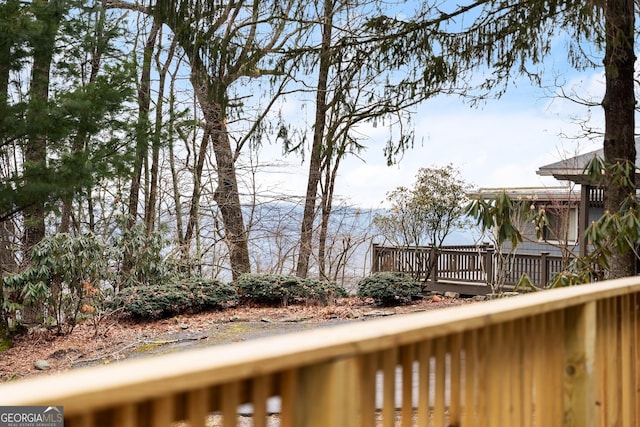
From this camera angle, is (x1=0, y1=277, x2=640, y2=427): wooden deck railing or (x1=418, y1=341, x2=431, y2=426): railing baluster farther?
(x1=418, y1=341, x2=431, y2=426): railing baluster

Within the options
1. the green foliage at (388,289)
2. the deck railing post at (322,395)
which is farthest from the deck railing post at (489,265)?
the deck railing post at (322,395)

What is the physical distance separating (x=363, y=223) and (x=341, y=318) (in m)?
5.53

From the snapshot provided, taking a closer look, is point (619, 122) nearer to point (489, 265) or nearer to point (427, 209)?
point (489, 265)

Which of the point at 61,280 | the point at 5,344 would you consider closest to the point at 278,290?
the point at 61,280

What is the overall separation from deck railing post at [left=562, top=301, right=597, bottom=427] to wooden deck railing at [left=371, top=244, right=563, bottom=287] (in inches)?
521

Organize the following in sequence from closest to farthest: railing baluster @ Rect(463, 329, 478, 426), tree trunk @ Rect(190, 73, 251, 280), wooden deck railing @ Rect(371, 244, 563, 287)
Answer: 1. railing baluster @ Rect(463, 329, 478, 426)
2. wooden deck railing @ Rect(371, 244, 563, 287)
3. tree trunk @ Rect(190, 73, 251, 280)

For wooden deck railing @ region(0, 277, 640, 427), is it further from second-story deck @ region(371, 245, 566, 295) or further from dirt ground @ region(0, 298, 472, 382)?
second-story deck @ region(371, 245, 566, 295)

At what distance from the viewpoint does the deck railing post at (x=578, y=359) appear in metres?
1.91

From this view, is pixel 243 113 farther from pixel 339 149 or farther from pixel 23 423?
pixel 23 423

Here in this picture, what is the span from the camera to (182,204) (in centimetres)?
1510

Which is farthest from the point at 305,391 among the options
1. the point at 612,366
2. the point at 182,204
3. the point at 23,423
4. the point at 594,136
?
the point at 182,204

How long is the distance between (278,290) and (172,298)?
210 cm

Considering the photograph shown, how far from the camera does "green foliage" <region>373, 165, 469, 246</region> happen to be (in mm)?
15945

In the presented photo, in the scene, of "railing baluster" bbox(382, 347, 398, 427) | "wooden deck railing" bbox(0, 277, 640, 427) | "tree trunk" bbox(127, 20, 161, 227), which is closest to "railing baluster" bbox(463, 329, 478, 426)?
"wooden deck railing" bbox(0, 277, 640, 427)
